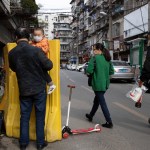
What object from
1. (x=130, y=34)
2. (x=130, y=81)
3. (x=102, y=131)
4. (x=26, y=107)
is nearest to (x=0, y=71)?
(x=26, y=107)

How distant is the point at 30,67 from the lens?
5.59 m

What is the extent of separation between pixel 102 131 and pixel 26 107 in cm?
203

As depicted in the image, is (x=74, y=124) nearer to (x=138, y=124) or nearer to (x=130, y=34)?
(x=138, y=124)

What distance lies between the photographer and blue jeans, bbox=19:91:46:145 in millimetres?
5703

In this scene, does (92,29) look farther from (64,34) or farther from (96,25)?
(64,34)

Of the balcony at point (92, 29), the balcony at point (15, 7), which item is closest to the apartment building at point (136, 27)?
the balcony at point (15, 7)

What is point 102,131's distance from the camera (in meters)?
7.15

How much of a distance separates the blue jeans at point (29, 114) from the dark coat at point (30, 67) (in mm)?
129

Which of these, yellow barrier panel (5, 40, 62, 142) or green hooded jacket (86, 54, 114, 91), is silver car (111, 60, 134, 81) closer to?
green hooded jacket (86, 54, 114, 91)

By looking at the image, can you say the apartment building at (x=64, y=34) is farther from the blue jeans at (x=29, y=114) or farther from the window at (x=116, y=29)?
the blue jeans at (x=29, y=114)

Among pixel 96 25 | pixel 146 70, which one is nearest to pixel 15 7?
pixel 146 70

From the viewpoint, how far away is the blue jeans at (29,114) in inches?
225

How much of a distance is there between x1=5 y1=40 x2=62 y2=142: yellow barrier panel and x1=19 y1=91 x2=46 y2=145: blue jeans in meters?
0.31

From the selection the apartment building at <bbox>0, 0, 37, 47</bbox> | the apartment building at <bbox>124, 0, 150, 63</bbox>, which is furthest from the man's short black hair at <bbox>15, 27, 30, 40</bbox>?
the apartment building at <bbox>124, 0, 150, 63</bbox>
